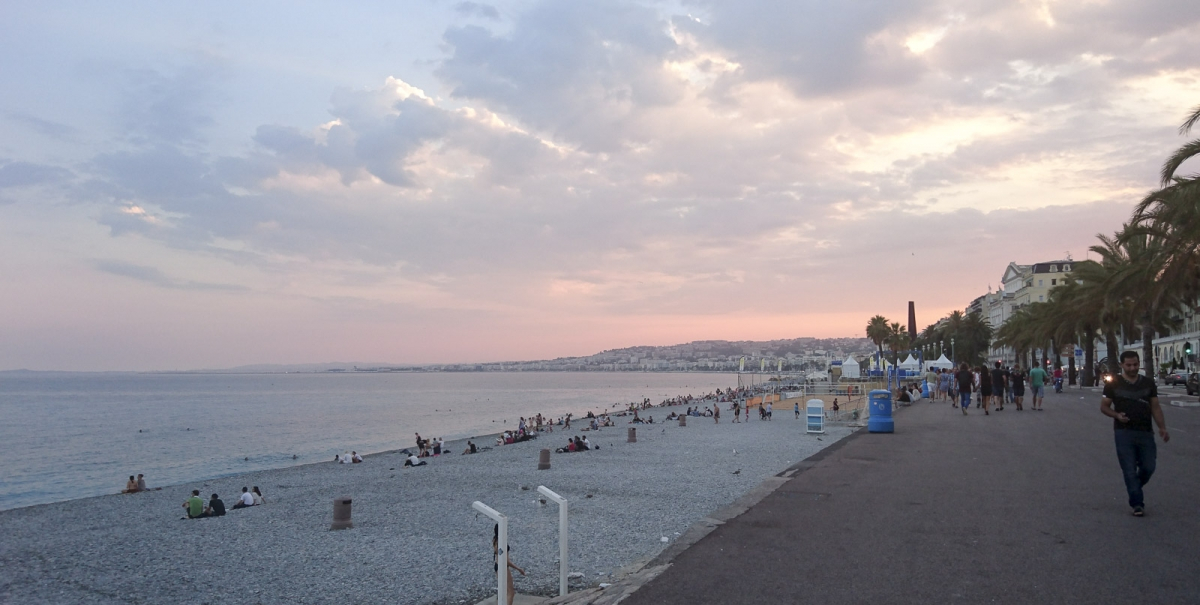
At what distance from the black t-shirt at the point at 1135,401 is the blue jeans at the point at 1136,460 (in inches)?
3.1

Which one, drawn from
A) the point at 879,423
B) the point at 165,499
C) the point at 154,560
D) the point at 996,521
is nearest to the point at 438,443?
the point at 165,499

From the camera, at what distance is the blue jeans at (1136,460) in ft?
23.8

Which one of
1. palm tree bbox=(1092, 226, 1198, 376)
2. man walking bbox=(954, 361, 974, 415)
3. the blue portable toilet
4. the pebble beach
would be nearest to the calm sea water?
the pebble beach

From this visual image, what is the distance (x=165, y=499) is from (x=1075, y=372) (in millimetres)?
56165

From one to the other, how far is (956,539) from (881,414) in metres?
12.5

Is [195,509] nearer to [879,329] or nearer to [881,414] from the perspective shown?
[881,414]

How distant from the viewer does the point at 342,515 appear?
35.1 feet

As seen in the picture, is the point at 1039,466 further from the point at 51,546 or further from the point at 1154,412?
the point at 51,546

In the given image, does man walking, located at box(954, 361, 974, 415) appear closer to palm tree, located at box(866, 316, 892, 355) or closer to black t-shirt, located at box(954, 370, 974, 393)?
black t-shirt, located at box(954, 370, 974, 393)

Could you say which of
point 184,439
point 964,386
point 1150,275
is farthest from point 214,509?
point 184,439

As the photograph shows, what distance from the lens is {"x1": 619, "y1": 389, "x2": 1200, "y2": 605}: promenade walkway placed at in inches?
201

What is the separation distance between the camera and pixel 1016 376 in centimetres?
2489

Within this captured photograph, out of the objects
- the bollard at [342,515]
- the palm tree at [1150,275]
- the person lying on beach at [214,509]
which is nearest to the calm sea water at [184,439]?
the person lying on beach at [214,509]

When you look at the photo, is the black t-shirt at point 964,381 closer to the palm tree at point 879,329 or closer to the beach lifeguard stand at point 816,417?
→ the beach lifeguard stand at point 816,417
